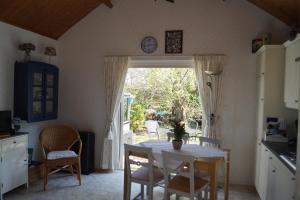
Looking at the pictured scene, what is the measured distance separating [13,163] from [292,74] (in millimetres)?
3637

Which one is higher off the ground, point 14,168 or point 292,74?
point 292,74

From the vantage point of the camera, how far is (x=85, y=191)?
385 centimetres

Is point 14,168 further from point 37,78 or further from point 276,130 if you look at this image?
point 276,130

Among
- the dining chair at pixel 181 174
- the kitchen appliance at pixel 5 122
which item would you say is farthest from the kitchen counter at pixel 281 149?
the kitchen appliance at pixel 5 122

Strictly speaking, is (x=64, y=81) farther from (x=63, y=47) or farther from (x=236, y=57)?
(x=236, y=57)

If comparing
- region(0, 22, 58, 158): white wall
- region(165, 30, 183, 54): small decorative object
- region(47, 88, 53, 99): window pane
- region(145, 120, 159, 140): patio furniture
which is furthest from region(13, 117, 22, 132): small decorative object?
region(165, 30, 183, 54): small decorative object

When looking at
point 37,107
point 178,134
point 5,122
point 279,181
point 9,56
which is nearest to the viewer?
point 279,181

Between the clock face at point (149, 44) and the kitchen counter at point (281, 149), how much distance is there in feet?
7.50

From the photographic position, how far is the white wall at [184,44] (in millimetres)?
4207

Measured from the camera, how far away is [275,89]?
136 inches

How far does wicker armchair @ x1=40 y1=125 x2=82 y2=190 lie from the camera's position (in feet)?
12.9

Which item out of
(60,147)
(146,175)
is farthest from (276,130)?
(60,147)

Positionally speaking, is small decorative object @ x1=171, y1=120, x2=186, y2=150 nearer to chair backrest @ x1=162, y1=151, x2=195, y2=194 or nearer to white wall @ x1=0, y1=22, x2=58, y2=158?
chair backrest @ x1=162, y1=151, x2=195, y2=194

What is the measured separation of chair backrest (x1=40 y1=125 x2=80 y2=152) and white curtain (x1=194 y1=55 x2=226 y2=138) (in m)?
2.12
